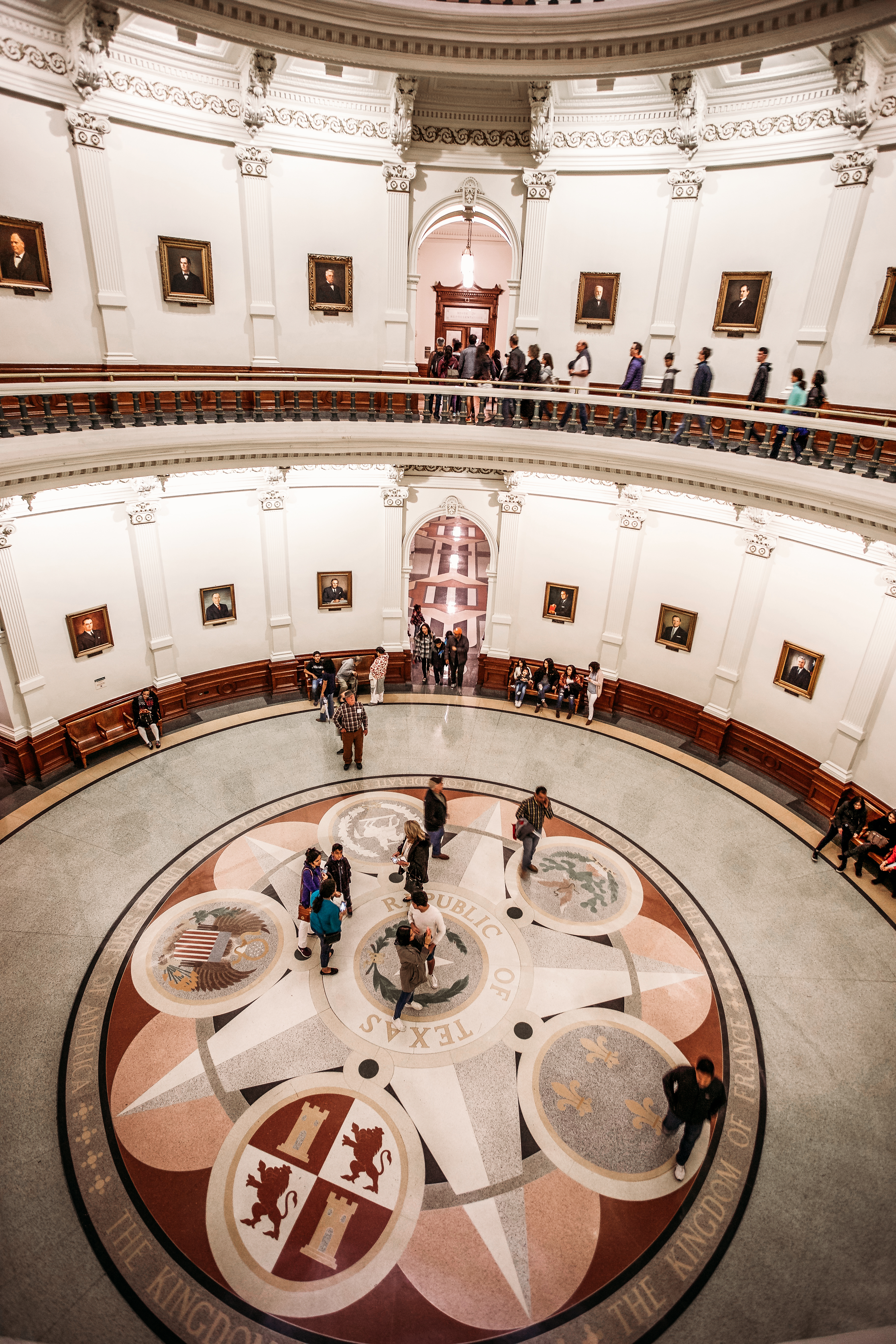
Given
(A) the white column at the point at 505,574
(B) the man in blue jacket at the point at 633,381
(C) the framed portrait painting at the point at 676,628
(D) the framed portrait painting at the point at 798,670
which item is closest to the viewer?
(D) the framed portrait painting at the point at 798,670

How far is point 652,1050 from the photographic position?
7.22 meters

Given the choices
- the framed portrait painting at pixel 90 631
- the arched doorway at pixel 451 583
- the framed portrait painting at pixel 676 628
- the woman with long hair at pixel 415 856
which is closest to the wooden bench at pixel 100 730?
the framed portrait painting at pixel 90 631

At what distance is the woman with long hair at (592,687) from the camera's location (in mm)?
13336

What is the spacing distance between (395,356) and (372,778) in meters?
8.81

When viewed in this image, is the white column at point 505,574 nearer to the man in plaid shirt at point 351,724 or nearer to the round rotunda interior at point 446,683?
the round rotunda interior at point 446,683

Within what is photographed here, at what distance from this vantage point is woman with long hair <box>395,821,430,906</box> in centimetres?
792

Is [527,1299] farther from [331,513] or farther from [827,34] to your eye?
[827,34]

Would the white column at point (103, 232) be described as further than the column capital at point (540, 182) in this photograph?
No

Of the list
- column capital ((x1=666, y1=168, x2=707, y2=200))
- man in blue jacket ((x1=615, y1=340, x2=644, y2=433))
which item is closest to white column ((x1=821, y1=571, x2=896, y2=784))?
man in blue jacket ((x1=615, y1=340, x2=644, y2=433))

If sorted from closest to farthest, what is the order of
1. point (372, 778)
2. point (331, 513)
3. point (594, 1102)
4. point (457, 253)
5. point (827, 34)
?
1. point (594, 1102)
2. point (827, 34)
3. point (372, 778)
4. point (331, 513)
5. point (457, 253)

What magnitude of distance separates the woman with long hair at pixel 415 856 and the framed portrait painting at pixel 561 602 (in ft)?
24.9

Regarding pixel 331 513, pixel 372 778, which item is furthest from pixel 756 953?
pixel 331 513

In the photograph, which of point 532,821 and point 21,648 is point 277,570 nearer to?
point 21,648

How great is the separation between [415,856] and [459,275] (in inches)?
877
